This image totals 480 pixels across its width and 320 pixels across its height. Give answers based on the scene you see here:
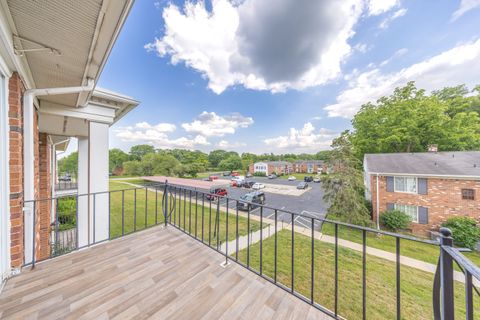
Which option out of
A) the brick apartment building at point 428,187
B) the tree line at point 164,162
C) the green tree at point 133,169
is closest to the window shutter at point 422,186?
the brick apartment building at point 428,187

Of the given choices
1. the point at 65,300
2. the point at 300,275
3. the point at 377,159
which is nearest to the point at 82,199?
the point at 65,300

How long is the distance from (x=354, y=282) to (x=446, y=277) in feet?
15.1

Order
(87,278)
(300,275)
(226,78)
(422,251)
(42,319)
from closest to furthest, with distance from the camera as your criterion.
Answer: (42,319), (87,278), (300,275), (422,251), (226,78)

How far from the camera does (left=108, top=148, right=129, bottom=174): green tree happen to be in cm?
3091

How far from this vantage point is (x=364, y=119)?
13.8 metres

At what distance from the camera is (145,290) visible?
64.0 inches

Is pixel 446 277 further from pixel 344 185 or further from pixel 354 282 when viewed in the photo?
pixel 344 185

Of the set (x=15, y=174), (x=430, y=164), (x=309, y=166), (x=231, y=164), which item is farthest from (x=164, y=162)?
(x=309, y=166)

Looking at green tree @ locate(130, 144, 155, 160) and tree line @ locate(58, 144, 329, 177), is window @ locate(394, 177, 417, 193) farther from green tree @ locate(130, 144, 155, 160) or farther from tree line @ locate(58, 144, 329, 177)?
green tree @ locate(130, 144, 155, 160)

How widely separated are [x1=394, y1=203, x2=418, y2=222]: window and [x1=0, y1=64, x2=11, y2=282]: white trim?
12015mm

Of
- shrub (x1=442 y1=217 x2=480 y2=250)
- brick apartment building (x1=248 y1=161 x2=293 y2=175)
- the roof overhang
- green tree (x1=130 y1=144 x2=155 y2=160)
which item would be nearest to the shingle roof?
shrub (x1=442 y1=217 x2=480 y2=250)

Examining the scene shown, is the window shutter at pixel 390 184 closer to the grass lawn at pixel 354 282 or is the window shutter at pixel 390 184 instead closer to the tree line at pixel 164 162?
the tree line at pixel 164 162

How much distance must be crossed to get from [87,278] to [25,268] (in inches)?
30.6

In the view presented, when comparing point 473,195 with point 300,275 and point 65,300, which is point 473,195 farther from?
point 65,300
